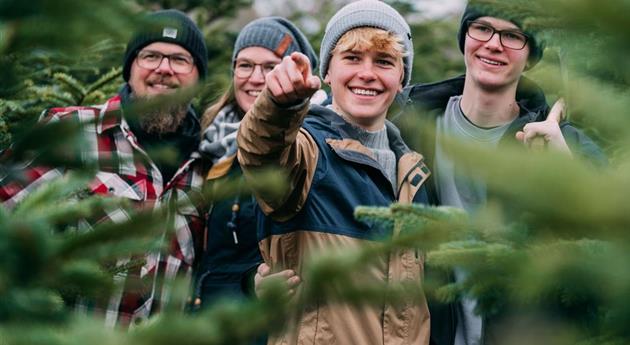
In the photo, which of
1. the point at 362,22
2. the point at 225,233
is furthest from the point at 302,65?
the point at 225,233

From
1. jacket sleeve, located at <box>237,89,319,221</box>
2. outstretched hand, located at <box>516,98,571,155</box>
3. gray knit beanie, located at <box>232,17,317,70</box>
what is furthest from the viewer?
gray knit beanie, located at <box>232,17,317,70</box>

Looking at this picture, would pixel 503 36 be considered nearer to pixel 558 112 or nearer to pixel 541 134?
pixel 558 112

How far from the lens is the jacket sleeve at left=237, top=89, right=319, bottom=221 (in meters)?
→ 2.83

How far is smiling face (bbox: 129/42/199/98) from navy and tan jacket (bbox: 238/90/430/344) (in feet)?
5.94

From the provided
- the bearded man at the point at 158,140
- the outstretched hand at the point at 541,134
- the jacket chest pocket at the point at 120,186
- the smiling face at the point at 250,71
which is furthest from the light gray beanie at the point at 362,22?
the smiling face at the point at 250,71

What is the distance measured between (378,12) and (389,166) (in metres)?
0.62

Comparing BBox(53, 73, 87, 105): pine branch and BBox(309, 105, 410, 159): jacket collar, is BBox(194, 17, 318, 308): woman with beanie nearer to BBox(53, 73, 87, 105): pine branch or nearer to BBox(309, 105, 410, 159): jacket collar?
BBox(53, 73, 87, 105): pine branch

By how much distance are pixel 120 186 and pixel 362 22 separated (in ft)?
5.05

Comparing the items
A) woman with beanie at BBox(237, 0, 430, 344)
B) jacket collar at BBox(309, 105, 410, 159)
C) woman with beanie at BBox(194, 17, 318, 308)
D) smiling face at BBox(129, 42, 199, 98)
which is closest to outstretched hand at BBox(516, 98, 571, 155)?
woman with beanie at BBox(237, 0, 430, 344)

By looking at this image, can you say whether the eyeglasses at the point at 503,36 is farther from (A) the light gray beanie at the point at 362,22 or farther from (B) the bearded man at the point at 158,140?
(B) the bearded man at the point at 158,140

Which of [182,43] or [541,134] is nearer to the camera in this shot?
[541,134]

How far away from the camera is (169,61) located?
17.4 feet

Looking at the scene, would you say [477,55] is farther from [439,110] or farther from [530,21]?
[530,21]

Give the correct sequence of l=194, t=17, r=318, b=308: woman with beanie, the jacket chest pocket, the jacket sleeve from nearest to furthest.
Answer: the jacket sleeve < the jacket chest pocket < l=194, t=17, r=318, b=308: woman with beanie
